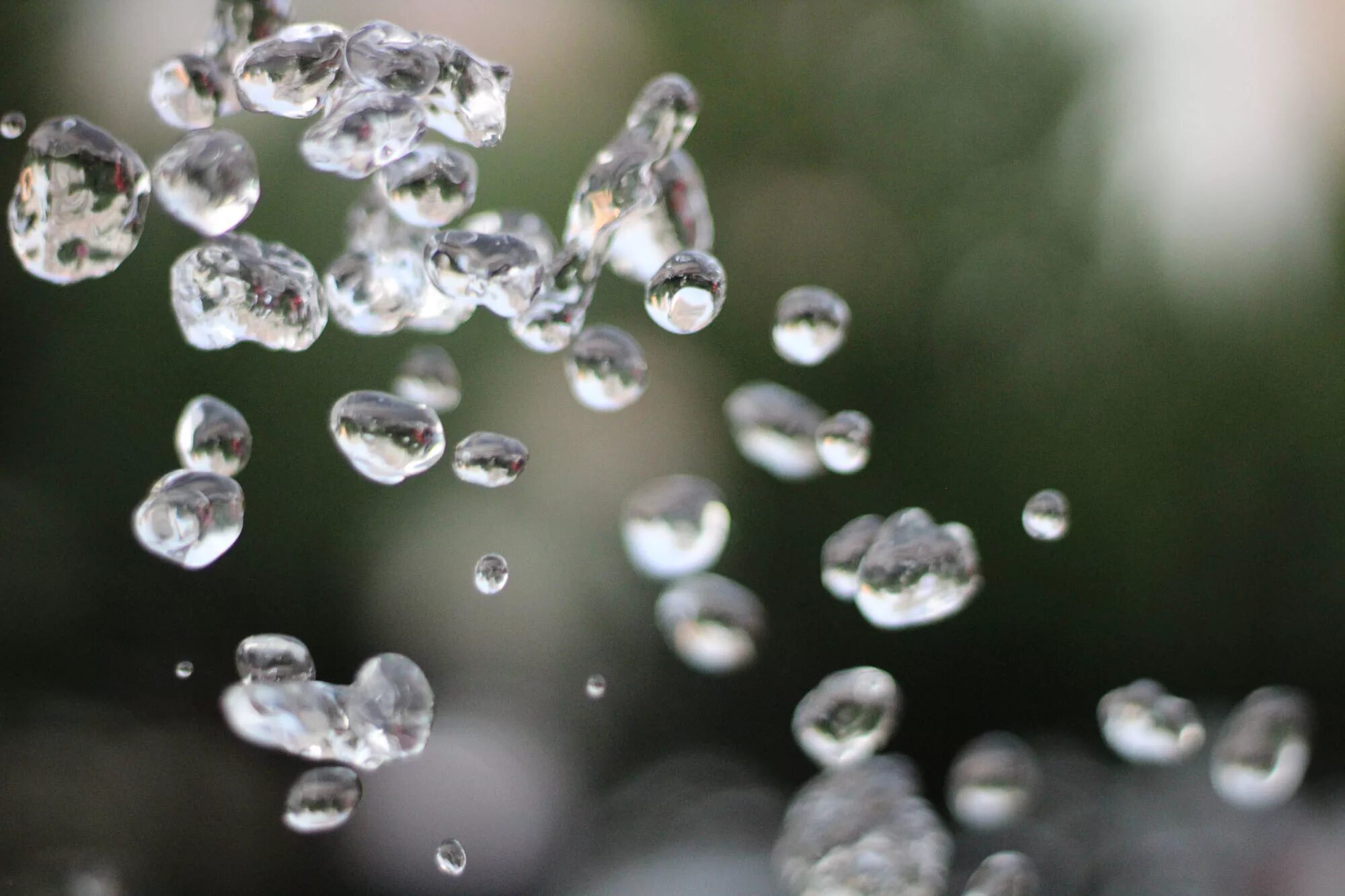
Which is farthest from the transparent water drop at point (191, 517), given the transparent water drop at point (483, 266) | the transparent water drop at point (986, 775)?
the transparent water drop at point (986, 775)

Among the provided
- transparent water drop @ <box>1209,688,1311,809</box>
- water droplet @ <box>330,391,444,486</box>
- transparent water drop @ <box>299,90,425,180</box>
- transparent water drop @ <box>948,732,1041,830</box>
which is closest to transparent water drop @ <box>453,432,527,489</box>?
water droplet @ <box>330,391,444,486</box>

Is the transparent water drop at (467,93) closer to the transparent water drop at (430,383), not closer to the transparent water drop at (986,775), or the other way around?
the transparent water drop at (430,383)

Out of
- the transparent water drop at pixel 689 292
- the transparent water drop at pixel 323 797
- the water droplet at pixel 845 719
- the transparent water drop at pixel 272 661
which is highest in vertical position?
the transparent water drop at pixel 689 292

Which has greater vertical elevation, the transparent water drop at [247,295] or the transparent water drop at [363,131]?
the transparent water drop at [363,131]

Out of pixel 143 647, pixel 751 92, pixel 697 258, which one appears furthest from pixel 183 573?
pixel 697 258

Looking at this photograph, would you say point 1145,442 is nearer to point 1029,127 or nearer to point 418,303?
point 1029,127

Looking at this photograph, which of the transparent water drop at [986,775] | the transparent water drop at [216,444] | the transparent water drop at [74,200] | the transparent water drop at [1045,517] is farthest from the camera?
the transparent water drop at [986,775]

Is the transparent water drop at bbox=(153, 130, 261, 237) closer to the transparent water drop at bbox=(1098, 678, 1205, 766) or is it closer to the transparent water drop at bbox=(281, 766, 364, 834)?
the transparent water drop at bbox=(281, 766, 364, 834)

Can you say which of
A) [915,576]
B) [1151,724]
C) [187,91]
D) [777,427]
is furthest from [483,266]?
[1151,724]

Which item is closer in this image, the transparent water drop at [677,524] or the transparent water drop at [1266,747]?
the transparent water drop at [677,524]
